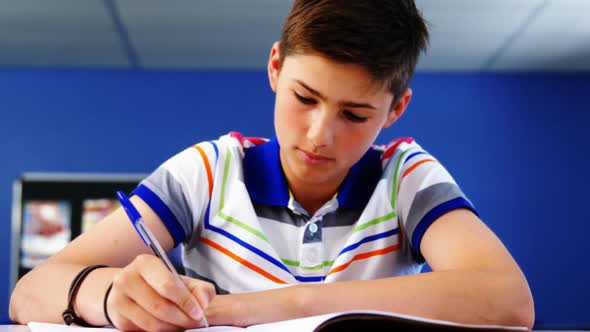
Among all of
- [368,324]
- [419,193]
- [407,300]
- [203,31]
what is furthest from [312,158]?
[203,31]

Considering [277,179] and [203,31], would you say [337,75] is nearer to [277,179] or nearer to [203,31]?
[277,179]

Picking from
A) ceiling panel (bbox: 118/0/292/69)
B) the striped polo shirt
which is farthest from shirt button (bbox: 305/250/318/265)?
ceiling panel (bbox: 118/0/292/69)

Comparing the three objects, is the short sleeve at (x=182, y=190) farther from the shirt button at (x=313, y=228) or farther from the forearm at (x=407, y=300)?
the forearm at (x=407, y=300)

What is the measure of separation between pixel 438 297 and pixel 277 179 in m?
0.36

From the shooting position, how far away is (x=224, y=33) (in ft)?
11.1

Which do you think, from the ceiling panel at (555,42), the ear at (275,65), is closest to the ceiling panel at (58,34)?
the ceiling panel at (555,42)

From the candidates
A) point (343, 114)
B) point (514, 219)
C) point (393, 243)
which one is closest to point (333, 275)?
point (393, 243)

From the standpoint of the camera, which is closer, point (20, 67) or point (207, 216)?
point (207, 216)

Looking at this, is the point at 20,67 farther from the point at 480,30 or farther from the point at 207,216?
the point at 207,216

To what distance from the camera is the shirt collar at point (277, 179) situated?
1022 millimetres

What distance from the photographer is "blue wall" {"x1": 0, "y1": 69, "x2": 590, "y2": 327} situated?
385cm

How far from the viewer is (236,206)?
3.30 ft

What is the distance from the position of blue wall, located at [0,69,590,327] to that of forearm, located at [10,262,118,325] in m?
3.02

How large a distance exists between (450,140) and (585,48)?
2.75ft
